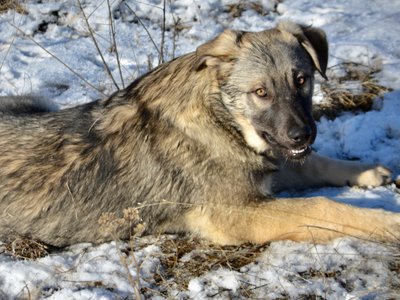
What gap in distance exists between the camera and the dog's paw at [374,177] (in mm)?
4336

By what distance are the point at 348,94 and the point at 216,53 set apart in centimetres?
211

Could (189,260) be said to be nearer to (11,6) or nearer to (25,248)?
(25,248)

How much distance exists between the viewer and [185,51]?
640 cm

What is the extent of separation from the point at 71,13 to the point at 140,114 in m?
3.76

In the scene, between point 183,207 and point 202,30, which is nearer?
point 183,207

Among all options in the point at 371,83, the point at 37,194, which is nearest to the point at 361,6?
the point at 371,83

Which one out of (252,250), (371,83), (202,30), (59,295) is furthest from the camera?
(202,30)

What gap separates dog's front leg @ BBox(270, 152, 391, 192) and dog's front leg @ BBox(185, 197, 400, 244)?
25.2 inches

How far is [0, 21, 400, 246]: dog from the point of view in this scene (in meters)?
3.70

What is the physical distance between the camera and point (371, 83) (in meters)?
5.48

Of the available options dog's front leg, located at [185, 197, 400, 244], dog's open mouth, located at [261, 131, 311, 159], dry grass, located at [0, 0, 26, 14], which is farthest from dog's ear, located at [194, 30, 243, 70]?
dry grass, located at [0, 0, 26, 14]

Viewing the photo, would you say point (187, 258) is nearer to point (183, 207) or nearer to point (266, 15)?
point (183, 207)

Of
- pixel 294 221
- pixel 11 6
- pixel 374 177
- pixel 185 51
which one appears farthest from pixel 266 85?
pixel 11 6

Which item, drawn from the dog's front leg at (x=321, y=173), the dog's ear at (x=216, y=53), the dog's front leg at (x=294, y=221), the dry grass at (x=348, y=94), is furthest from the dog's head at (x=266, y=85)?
the dry grass at (x=348, y=94)
